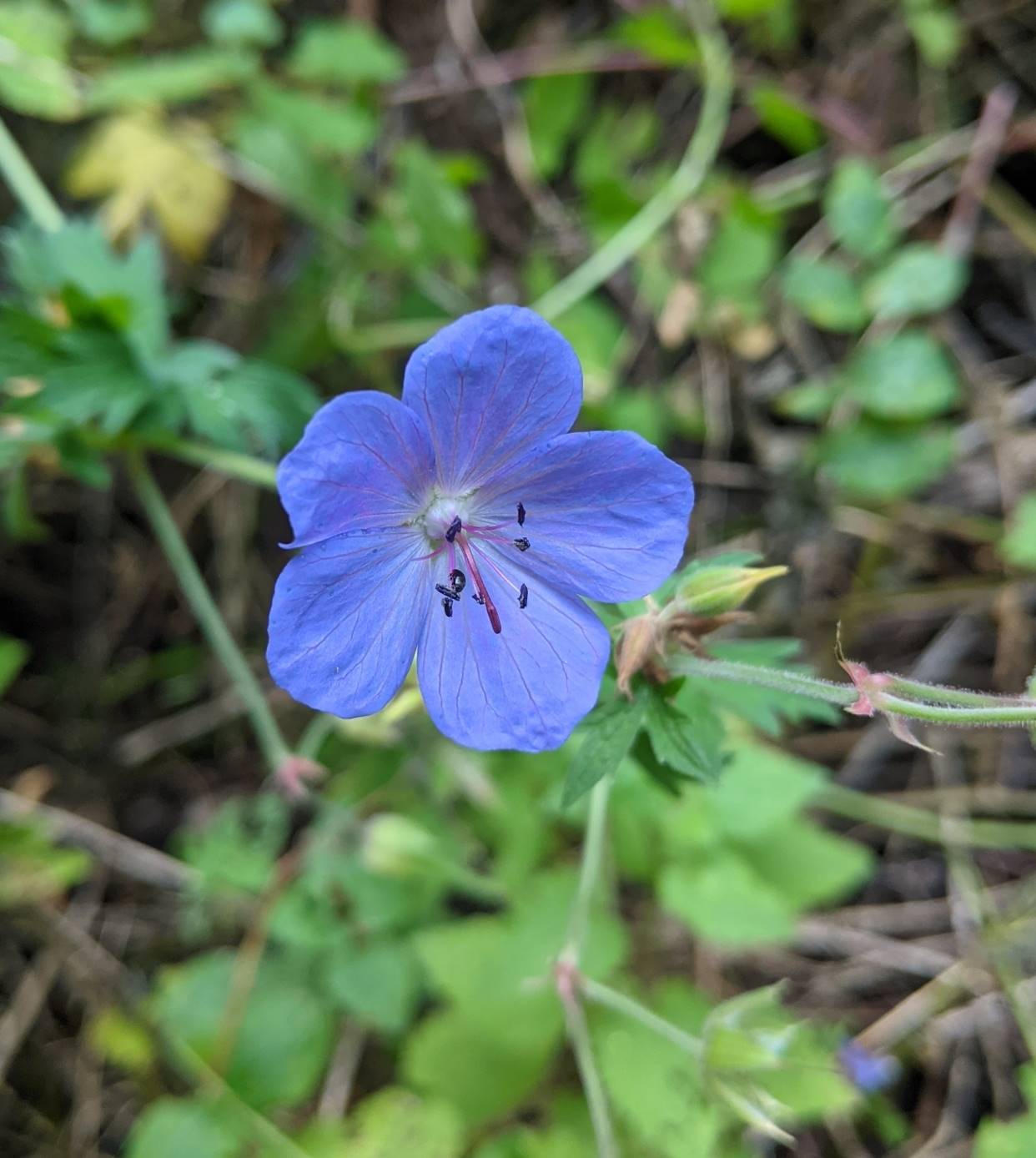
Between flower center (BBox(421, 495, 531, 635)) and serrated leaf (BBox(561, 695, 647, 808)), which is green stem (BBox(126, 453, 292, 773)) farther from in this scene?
serrated leaf (BBox(561, 695, 647, 808))

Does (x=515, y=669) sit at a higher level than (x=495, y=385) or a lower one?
lower

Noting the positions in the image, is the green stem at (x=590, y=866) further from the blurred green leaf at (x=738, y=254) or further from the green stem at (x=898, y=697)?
the blurred green leaf at (x=738, y=254)

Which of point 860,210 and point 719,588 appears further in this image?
point 860,210

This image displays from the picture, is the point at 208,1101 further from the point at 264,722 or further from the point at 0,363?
the point at 0,363

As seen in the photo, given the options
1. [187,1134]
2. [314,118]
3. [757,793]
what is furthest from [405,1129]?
[314,118]

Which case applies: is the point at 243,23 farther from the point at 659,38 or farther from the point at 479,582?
the point at 479,582

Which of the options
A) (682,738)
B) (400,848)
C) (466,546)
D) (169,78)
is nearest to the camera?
(682,738)

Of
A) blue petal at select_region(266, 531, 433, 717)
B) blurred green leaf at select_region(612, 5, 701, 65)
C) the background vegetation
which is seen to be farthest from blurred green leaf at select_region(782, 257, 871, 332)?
blue petal at select_region(266, 531, 433, 717)

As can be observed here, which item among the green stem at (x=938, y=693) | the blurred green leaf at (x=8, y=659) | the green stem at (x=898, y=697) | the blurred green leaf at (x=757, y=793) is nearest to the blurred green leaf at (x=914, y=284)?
the blurred green leaf at (x=757, y=793)
